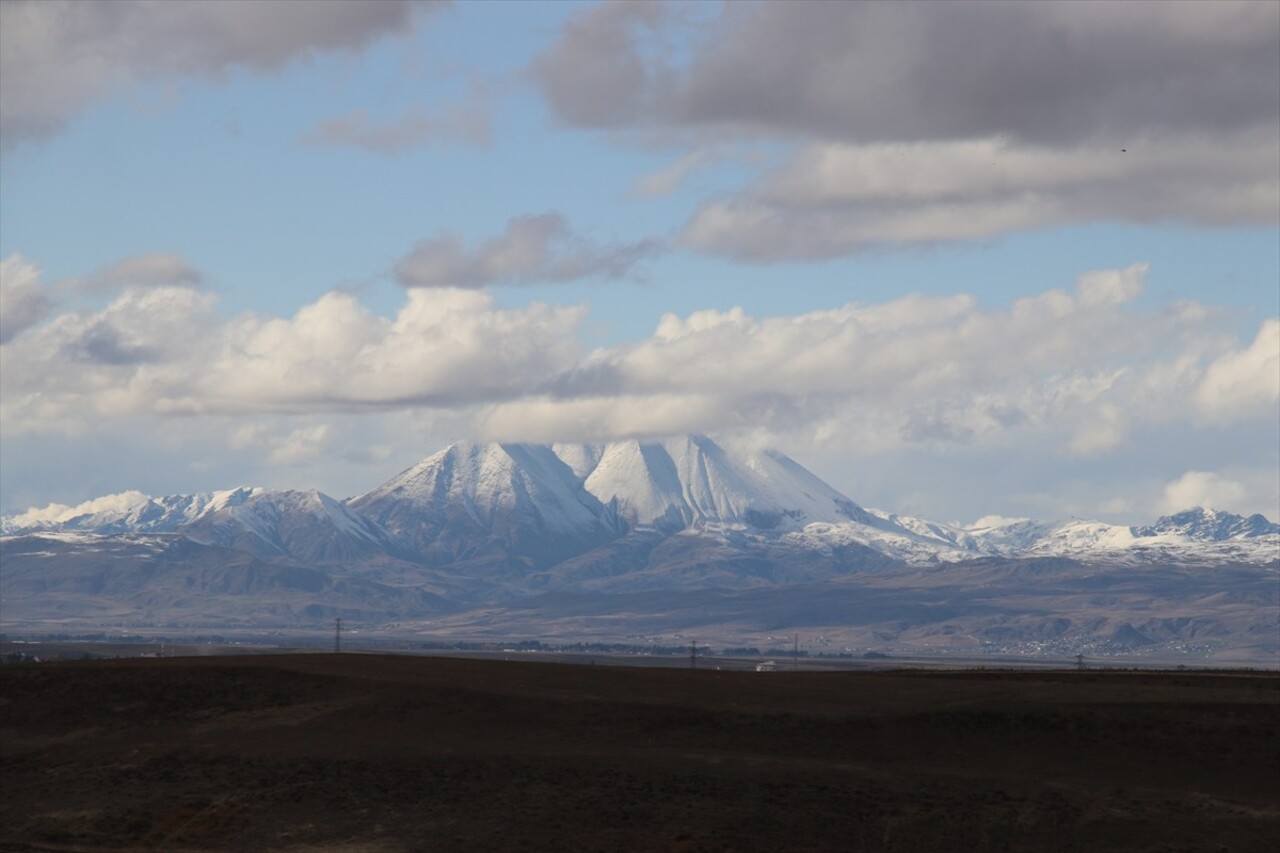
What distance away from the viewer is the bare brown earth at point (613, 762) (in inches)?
3696

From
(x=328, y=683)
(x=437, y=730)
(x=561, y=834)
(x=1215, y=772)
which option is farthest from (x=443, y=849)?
(x=1215, y=772)

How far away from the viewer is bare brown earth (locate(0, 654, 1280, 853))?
308 feet

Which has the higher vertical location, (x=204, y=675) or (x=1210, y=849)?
(x=204, y=675)

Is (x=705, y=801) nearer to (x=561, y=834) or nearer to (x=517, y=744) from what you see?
(x=561, y=834)

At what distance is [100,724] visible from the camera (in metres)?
119

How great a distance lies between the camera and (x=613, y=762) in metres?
103

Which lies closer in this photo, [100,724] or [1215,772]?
[1215,772]

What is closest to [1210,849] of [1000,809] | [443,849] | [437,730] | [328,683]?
[1000,809]

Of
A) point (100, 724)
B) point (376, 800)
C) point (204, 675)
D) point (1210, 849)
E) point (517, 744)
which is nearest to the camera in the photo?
point (1210, 849)

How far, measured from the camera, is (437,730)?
113 metres

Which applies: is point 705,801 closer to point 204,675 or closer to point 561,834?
point 561,834

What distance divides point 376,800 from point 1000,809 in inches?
1257

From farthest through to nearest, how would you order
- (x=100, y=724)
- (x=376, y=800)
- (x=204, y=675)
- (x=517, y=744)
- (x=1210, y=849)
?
(x=204, y=675), (x=100, y=724), (x=517, y=744), (x=376, y=800), (x=1210, y=849)

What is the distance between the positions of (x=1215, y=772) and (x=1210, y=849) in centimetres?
1308
